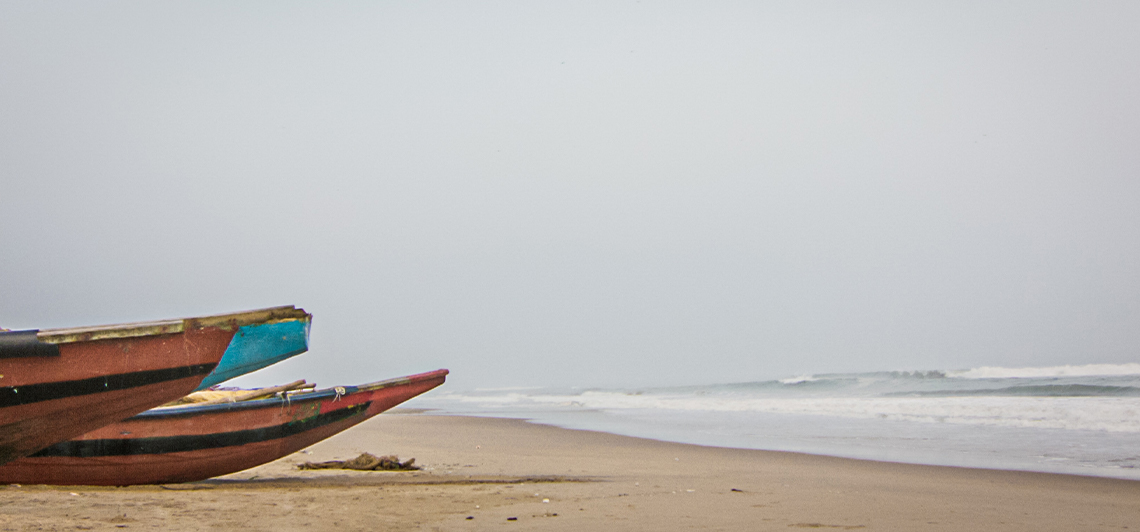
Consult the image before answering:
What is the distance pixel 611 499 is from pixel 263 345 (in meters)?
2.70

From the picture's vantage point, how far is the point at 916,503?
16.9 feet

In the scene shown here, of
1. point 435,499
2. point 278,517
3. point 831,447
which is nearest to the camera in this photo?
point 278,517

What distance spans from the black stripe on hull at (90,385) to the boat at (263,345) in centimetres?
16

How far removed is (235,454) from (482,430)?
795 centimetres

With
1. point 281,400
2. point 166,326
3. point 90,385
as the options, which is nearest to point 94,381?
point 90,385

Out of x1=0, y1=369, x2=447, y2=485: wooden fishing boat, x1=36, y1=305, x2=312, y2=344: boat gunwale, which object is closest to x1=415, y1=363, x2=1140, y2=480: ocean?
x1=0, y1=369, x2=447, y2=485: wooden fishing boat

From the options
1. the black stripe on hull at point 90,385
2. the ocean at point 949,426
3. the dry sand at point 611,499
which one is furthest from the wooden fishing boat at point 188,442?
the ocean at point 949,426

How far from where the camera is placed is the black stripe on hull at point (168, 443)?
19.4 ft

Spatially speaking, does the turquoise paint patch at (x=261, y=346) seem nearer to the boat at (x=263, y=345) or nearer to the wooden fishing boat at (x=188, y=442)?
the boat at (x=263, y=345)

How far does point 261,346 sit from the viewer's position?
3547 millimetres

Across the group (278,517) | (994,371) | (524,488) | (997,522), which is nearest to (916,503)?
(997,522)

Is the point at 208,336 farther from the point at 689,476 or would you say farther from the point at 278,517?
the point at 689,476

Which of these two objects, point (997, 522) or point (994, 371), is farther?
point (994, 371)

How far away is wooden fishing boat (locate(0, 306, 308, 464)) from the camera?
296 cm
